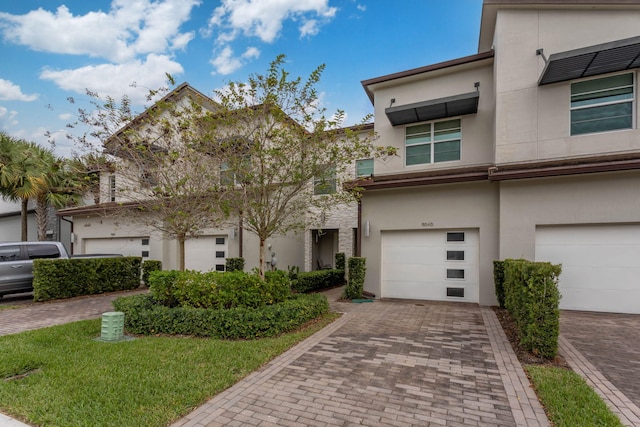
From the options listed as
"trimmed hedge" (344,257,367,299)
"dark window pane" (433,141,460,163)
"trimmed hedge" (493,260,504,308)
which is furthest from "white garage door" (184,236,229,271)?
"trimmed hedge" (493,260,504,308)

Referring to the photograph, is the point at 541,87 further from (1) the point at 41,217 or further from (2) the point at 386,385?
(1) the point at 41,217

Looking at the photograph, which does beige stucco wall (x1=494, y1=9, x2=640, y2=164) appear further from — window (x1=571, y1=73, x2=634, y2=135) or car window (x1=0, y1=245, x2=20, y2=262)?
car window (x1=0, y1=245, x2=20, y2=262)

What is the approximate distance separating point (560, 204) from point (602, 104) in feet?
9.14

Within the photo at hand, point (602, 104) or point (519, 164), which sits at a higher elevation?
point (602, 104)

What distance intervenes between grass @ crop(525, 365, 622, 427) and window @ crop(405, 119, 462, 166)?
7.52 m

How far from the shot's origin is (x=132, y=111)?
27.4 ft

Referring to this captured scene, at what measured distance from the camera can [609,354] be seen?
535 centimetres

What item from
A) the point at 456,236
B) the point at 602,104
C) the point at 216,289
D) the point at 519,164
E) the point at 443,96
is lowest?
the point at 216,289

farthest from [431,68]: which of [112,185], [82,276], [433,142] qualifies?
[82,276]

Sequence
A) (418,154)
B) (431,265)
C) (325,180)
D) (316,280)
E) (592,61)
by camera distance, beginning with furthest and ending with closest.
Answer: (316,280)
(418,154)
(431,265)
(325,180)
(592,61)

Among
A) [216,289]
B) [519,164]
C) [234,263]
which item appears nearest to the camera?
[216,289]

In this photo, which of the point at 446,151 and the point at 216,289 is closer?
the point at 216,289

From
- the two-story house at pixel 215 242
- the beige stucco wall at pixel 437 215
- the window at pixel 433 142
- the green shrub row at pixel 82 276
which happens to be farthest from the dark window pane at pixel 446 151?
the green shrub row at pixel 82 276

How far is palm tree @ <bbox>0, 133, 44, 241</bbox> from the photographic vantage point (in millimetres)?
15672
